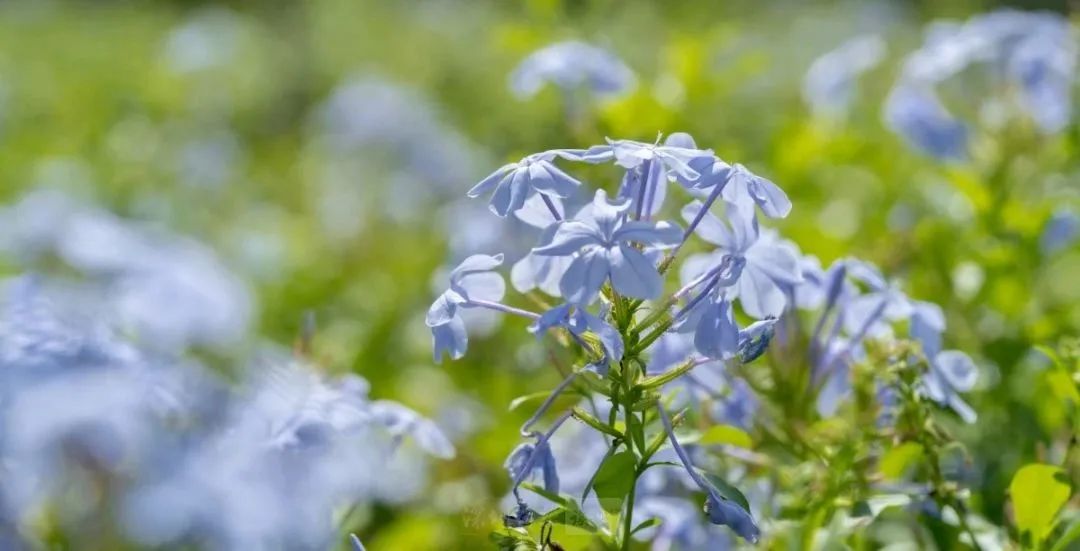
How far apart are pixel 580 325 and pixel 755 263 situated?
0.28 meters

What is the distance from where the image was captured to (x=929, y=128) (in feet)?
8.14

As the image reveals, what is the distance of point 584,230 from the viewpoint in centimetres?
123

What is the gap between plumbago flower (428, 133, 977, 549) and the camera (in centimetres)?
126

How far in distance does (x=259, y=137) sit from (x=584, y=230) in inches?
239

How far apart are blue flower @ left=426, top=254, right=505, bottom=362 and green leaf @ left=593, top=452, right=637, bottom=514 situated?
191mm

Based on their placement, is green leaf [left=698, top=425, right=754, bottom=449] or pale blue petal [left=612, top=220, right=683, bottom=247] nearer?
pale blue petal [left=612, top=220, right=683, bottom=247]

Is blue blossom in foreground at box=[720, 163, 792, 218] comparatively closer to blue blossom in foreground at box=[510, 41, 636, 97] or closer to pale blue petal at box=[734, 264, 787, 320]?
pale blue petal at box=[734, 264, 787, 320]

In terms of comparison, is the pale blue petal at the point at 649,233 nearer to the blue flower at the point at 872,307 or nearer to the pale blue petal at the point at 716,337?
the pale blue petal at the point at 716,337

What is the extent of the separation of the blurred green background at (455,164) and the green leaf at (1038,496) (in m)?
0.18

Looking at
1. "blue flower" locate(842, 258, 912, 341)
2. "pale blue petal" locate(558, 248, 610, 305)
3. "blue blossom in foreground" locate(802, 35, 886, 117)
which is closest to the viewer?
"pale blue petal" locate(558, 248, 610, 305)

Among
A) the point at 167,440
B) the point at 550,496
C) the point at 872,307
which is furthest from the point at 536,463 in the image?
the point at 872,307

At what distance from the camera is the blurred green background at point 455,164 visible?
2398mm

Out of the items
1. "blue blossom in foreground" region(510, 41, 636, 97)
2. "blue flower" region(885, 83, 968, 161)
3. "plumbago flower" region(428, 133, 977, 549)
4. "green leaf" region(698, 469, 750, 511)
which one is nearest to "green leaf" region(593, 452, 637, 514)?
"plumbago flower" region(428, 133, 977, 549)

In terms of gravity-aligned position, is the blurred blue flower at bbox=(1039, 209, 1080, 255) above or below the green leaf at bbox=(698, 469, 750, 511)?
below
